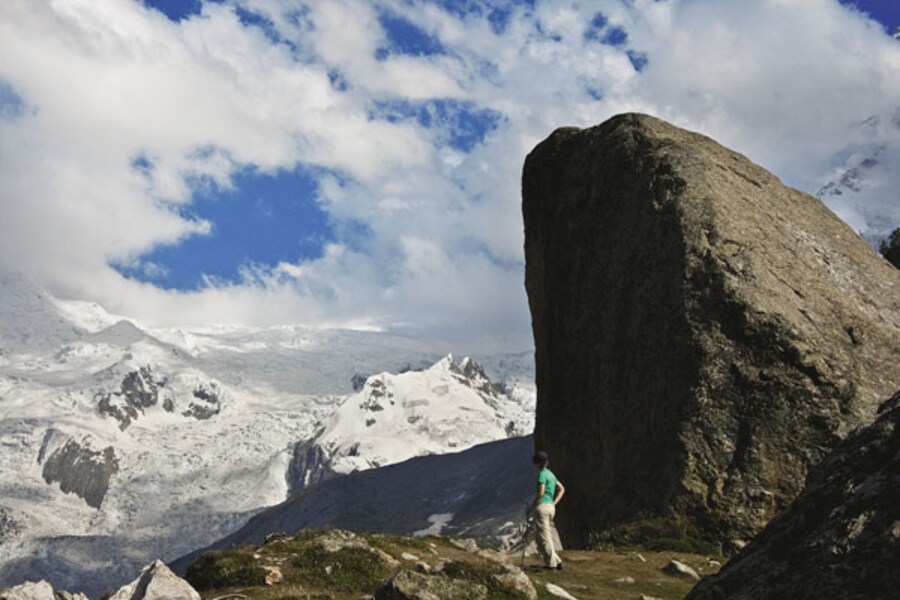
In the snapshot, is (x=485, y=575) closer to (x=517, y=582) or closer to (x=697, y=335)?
(x=517, y=582)

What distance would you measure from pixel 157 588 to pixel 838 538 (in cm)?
1411

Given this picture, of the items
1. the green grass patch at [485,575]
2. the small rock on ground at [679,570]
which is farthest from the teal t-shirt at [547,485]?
the green grass patch at [485,575]

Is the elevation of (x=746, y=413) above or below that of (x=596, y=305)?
below

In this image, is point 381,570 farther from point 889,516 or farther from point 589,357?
point 589,357

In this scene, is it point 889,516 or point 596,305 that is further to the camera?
point 596,305

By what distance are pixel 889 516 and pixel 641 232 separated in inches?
1406

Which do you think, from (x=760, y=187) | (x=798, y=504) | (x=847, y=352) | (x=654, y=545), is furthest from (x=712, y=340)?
(x=798, y=504)

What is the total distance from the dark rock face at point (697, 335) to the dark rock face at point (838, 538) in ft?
82.0

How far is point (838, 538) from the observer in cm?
773

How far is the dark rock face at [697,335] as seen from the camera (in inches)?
1332

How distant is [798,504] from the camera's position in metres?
8.99

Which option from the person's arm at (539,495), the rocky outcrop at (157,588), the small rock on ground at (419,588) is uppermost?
the person's arm at (539,495)

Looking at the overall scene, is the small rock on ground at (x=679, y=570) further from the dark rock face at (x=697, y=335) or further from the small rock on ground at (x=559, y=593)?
the small rock on ground at (x=559, y=593)

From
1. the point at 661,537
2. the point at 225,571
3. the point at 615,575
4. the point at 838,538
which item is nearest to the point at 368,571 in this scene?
the point at 225,571
